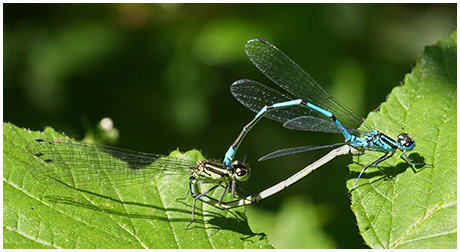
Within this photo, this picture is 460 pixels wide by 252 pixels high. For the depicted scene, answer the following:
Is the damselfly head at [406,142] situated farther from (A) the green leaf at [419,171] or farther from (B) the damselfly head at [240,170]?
(B) the damselfly head at [240,170]

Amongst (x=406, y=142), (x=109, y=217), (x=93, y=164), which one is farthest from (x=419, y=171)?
(x=93, y=164)

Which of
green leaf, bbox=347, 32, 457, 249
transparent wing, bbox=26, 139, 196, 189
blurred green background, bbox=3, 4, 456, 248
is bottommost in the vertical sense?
green leaf, bbox=347, 32, 457, 249

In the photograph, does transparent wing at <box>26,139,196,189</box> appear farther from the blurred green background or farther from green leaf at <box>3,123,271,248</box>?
the blurred green background

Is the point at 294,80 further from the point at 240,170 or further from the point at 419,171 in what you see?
the point at 419,171

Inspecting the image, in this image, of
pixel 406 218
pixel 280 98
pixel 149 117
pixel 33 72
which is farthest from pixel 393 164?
pixel 33 72

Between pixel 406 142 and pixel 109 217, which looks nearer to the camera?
pixel 109 217

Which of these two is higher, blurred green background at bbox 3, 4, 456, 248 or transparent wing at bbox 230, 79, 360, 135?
blurred green background at bbox 3, 4, 456, 248

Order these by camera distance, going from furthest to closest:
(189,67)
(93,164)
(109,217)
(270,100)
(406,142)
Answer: (189,67)
(270,100)
(93,164)
(406,142)
(109,217)

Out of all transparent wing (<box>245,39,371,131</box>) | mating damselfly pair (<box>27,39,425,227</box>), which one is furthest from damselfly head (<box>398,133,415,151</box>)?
transparent wing (<box>245,39,371,131</box>)
